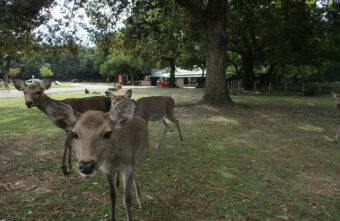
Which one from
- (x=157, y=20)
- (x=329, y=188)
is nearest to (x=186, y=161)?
(x=329, y=188)

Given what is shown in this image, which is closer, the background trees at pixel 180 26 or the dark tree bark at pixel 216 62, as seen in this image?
the background trees at pixel 180 26

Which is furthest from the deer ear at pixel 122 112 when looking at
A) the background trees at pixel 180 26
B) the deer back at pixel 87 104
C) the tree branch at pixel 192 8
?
the tree branch at pixel 192 8

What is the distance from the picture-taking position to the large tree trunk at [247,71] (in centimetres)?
2689

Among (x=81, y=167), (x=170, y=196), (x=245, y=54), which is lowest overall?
(x=170, y=196)

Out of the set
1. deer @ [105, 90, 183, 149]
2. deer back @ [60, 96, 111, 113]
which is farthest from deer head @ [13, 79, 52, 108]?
deer @ [105, 90, 183, 149]

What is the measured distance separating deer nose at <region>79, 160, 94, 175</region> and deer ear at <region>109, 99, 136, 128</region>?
0.56m

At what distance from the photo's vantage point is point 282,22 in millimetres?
15328

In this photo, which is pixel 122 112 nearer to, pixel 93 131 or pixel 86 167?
pixel 93 131

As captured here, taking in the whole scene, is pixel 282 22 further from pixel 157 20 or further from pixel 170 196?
pixel 170 196

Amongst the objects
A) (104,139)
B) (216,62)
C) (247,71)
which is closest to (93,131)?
(104,139)

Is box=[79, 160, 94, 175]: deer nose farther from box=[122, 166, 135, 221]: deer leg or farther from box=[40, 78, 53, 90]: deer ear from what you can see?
box=[40, 78, 53, 90]: deer ear

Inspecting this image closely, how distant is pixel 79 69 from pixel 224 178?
87866mm

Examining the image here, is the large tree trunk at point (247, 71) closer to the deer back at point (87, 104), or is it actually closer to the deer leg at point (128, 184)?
the deer back at point (87, 104)

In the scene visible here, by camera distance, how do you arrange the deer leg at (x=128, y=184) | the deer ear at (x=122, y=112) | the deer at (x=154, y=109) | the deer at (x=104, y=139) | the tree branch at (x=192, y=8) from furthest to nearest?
1. the tree branch at (x=192, y=8)
2. the deer at (x=154, y=109)
3. the deer leg at (x=128, y=184)
4. the deer ear at (x=122, y=112)
5. the deer at (x=104, y=139)
